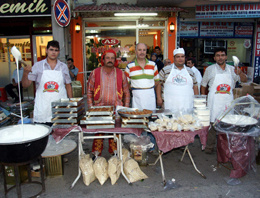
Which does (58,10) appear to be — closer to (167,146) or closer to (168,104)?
(168,104)

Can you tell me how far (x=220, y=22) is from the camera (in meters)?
10.1

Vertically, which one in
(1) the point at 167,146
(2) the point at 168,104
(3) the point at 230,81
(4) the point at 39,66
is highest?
(4) the point at 39,66

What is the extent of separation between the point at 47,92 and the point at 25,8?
545 cm

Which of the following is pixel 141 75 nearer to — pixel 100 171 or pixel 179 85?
pixel 179 85

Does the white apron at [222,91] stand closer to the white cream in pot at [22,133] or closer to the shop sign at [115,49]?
the white cream in pot at [22,133]

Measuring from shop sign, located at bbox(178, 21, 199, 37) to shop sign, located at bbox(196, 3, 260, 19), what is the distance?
3.84ft

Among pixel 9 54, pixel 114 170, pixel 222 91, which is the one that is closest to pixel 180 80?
pixel 222 91

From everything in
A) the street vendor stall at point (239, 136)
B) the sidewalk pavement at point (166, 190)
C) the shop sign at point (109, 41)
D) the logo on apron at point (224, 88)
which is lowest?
the sidewalk pavement at point (166, 190)

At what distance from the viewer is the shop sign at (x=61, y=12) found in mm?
5285

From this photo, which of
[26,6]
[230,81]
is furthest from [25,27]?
[230,81]

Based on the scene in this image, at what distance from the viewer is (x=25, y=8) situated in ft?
25.7

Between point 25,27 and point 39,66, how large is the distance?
689 cm

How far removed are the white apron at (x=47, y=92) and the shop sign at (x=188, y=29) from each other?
749cm

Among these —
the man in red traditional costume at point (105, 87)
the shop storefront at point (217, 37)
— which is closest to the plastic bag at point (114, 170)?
the man in red traditional costume at point (105, 87)
